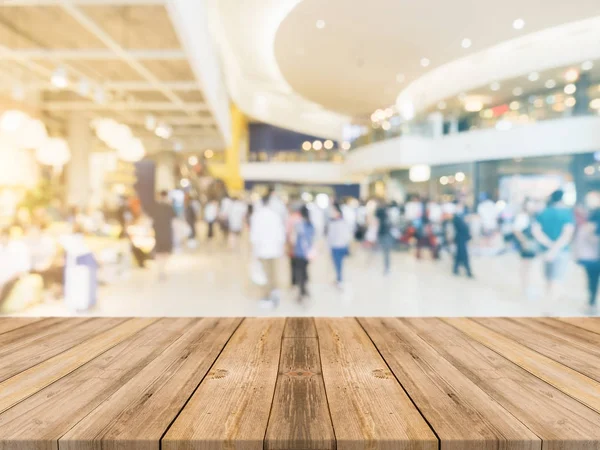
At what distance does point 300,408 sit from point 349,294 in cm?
570

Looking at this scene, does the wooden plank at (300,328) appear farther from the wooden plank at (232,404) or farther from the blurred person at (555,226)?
the blurred person at (555,226)

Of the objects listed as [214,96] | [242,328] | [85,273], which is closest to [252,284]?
[85,273]

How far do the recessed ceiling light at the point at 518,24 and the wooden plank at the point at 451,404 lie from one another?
12.5 metres

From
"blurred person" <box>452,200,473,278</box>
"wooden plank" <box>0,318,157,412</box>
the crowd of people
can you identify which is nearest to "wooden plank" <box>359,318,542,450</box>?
"wooden plank" <box>0,318,157,412</box>

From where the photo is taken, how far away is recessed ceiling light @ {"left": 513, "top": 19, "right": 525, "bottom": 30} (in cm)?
1162

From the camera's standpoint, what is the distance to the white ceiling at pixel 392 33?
10.6 meters

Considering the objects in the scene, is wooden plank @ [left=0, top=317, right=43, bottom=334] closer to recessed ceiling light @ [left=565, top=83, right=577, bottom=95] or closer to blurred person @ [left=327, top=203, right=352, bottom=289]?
blurred person @ [left=327, top=203, right=352, bottom=289]

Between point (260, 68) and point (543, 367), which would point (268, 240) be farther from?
point (260, 68)

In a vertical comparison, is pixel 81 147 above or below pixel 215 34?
below

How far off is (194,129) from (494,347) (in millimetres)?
13764

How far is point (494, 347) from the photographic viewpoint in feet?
5.61

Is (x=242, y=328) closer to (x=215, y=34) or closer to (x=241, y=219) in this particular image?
(x=241, y=219)

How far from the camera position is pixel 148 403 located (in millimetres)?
1194

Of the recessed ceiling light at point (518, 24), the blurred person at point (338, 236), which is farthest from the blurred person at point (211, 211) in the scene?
the recessed ceiling light at point (518, 24)
